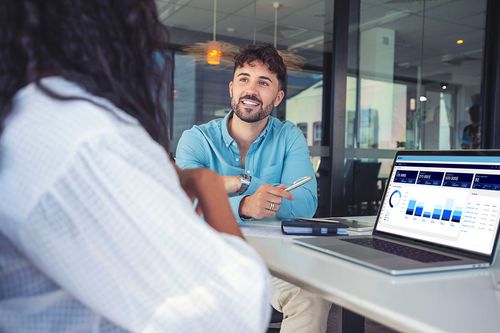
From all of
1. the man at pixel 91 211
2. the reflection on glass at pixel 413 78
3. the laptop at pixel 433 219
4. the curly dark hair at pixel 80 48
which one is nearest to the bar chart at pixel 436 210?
the laptop at pixel 433 219

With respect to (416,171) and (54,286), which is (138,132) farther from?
(416,171)

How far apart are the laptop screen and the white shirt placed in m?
0.73

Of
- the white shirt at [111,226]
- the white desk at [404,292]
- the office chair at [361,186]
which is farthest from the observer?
the office chair at [361,186]

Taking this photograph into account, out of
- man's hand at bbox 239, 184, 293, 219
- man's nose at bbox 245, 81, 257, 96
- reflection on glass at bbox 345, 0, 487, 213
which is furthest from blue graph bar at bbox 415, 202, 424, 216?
reflection on glass at bbox 345, 0, 487, 213

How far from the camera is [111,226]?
526 mm

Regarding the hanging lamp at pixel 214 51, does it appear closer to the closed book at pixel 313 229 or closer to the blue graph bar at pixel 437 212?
the closed book at pixel 313 229

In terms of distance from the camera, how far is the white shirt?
1.70 ft

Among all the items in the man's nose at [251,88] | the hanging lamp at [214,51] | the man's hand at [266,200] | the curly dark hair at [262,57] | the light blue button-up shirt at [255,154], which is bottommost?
the man's hand at [266,200]

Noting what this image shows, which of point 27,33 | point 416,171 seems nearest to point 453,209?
point 416,171

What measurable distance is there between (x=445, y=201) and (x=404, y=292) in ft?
1.54

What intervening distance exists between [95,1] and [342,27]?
3159mm

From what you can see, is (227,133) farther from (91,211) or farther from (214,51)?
(214,51)

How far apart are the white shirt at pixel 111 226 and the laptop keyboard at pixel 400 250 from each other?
60cm

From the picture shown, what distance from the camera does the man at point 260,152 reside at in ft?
5.10
